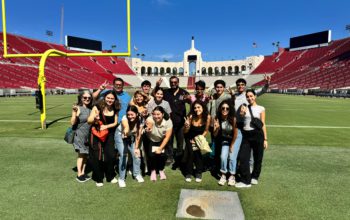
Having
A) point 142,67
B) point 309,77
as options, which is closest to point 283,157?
point 309,77

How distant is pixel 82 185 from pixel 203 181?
2.10m

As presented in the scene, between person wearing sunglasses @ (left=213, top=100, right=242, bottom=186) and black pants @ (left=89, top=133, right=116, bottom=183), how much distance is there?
6.04 feet

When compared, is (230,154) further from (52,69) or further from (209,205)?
(52,69)

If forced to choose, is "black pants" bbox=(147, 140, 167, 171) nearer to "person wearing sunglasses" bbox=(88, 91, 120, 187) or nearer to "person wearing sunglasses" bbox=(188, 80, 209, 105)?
"person wearing sunglasses" bbox=(88, 91, 120, 187)

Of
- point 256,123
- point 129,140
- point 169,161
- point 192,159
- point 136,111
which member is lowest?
point 169,161

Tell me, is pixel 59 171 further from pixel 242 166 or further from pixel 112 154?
pixel 242 166

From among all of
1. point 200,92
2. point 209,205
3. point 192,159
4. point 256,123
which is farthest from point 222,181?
point 200,92

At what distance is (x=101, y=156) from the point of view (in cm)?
456

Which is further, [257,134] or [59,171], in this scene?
[59,171]

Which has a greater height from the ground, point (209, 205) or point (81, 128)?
point (81, 128)

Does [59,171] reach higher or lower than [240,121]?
lower

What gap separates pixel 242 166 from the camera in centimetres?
460

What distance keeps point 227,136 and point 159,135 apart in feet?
3.90

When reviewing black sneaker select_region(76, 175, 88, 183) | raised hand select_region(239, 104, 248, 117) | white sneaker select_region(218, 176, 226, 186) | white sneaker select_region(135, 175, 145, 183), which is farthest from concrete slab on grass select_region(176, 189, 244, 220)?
black sneaker select_region(76, 175, 88, 183)
